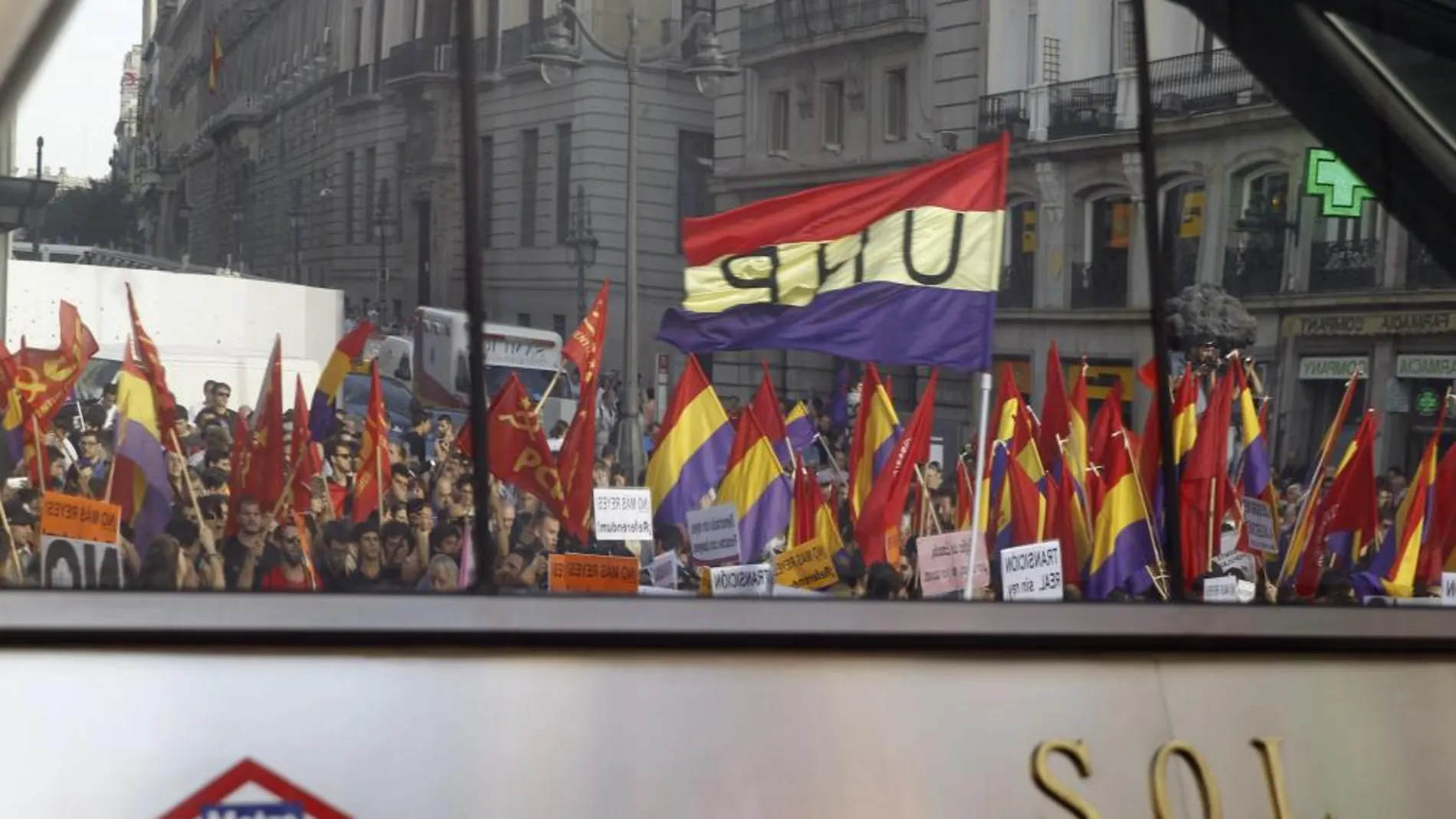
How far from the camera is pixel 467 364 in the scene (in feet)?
7.74

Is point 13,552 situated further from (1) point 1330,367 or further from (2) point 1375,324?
(2) point 1375,324

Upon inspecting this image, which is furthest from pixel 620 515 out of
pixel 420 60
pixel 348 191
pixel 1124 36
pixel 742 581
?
pixel 1124 36

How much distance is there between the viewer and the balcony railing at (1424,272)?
290 cm

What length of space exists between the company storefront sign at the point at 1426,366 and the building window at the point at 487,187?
150 cm

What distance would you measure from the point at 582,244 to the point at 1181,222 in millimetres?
959

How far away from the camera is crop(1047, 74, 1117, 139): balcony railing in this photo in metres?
2.68

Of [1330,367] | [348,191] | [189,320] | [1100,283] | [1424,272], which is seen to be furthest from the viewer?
[1424,272]

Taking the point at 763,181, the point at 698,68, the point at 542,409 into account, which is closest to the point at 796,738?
the point at 542,409

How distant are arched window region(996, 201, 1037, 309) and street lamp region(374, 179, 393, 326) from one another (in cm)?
93

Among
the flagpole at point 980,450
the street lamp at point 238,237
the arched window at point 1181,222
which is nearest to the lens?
the street lamp at point 238,237

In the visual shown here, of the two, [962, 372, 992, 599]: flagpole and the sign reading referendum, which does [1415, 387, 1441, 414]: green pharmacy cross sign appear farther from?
the sign reading referendum

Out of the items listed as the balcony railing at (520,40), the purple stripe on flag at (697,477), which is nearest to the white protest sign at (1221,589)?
the purple stripe on flag at (697,477)

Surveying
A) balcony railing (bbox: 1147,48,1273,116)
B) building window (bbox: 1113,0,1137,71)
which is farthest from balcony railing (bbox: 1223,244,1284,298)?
building window (bbox: 1113,0,1137,71)

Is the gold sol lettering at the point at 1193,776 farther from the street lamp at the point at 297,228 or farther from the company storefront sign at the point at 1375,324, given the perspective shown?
the street lamp at the point at 297,228
